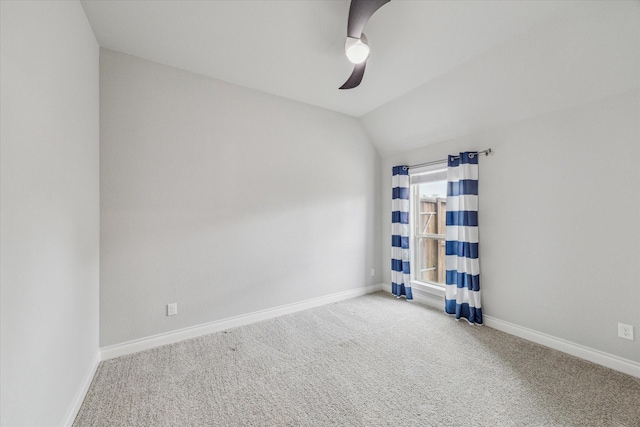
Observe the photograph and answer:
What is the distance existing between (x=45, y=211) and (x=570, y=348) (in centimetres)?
390

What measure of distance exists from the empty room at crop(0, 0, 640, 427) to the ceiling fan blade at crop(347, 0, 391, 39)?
0.01 metres

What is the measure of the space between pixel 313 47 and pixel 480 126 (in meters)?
2.02

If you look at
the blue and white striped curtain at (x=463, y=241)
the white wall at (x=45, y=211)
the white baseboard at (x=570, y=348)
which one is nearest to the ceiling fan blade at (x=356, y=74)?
the blue and white striped curtain at (x=463, y=241)

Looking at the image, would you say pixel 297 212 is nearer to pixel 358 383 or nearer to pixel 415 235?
pixel 415 235

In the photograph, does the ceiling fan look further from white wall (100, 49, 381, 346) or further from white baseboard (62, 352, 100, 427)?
white baseboard (62, 352, 100, 427)

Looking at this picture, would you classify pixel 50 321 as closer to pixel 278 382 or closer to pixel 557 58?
pixel 278 382

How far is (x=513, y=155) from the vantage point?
8.79ft

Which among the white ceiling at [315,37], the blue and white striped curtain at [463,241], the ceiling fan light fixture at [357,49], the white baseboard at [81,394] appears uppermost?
the white ceiling at [315,37]

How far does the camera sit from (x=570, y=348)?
2.29 m

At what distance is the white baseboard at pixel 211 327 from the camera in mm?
2295

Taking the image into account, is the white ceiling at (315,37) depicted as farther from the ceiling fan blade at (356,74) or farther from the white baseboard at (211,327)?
the white baseboard at (211,327)

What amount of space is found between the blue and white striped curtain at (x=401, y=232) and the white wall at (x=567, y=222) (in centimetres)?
98

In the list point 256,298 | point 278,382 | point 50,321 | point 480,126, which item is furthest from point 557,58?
point 50,321

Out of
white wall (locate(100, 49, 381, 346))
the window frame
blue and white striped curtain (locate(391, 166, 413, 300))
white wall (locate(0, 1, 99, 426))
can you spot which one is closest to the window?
the window frame
